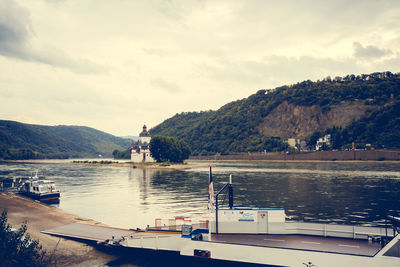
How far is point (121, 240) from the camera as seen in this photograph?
27906 millimetres

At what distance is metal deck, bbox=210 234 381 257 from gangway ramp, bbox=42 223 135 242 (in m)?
11.0

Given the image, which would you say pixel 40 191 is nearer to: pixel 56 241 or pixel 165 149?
pixel 56 241

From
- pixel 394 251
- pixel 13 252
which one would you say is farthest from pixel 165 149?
pixel 394 251

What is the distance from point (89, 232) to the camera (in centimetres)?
3300

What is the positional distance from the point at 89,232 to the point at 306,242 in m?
21.4

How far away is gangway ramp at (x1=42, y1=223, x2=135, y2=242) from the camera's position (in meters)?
30.7

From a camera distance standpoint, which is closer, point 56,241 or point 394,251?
point 394,251

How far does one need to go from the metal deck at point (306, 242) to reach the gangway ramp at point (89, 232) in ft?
36.1

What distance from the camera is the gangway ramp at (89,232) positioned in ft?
101

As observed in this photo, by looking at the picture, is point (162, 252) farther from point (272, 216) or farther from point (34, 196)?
point (34, 196)

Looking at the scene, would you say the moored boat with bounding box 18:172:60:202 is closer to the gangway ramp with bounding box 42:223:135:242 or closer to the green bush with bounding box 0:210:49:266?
the gangway ramp with bounding box 42:223:135:242

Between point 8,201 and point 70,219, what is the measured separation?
70.5 ft

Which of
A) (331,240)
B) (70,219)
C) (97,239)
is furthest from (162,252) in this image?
(70,219)

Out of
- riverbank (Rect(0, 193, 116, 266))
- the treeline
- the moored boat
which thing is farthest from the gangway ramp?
the treeline
